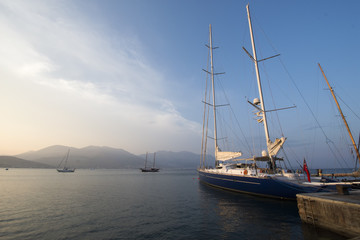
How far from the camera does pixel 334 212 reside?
9773 mm

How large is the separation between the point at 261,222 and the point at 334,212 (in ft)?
14.7

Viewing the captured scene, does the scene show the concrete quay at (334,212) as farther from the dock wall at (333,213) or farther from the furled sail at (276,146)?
the furled sail at (276,146)

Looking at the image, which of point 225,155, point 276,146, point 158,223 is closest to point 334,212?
point 158,223

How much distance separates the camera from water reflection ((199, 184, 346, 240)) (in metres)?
10.0

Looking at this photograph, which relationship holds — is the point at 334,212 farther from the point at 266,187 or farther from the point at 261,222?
the point at 266,187

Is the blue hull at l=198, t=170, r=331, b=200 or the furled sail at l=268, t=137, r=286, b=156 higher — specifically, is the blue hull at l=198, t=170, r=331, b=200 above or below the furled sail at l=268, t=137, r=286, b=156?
below

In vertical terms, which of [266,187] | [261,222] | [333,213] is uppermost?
[266,187]

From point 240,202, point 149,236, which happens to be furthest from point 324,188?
point 149,236

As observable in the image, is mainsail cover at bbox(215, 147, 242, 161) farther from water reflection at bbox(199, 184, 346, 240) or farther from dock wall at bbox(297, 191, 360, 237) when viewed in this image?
dock wall at bbox(297, 191, 360, 237)

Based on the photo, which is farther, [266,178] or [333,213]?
[266,178]

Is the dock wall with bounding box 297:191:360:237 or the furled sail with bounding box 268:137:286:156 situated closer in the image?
the dock wall with bounding box 297:191:360:237

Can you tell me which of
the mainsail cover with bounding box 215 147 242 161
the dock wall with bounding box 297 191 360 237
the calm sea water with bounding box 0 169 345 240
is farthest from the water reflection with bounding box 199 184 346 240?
the mainsail cover with bounding box 215 147 242 161

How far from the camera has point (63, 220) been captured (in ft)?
43.1

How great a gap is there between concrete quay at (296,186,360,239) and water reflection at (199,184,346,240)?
1.64ft
